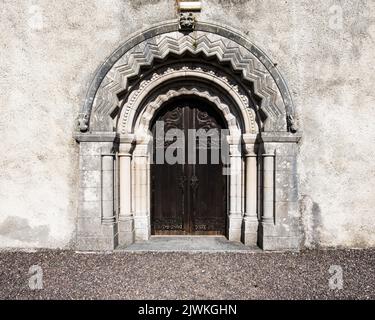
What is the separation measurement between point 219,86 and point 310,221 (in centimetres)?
265

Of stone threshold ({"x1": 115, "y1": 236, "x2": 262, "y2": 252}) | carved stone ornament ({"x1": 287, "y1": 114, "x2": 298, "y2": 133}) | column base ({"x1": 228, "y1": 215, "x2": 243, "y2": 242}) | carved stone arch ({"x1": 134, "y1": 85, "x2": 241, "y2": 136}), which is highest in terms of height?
carved stone arch ({"x1": 134, "y1": 85, "x2": 241, "y2": 136})

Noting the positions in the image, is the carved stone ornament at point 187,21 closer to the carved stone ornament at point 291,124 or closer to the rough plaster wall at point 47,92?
the rough plaster wall at point 47,92

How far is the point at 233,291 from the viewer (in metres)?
3.43

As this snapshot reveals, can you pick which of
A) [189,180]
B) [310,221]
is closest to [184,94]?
[189,180]

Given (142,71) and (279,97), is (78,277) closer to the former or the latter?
(142,71)

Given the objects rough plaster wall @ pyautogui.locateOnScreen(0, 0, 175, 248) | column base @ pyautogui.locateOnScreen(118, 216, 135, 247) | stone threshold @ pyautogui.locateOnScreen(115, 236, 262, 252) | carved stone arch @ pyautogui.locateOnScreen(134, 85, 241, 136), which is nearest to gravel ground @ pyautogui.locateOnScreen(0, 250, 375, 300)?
stone threshold @ pyautogui.locateOnScreen(115, 236, 262, 252)

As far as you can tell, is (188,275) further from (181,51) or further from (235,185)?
(181,51)

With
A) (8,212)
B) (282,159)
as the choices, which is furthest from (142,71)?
(8,212)

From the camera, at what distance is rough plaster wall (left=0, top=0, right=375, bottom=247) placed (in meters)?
4.67

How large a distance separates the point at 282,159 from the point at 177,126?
1.94m

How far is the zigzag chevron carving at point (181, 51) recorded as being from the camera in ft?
15.1

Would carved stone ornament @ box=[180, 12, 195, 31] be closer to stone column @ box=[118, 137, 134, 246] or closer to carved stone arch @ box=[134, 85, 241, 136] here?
carved stone arch @ box=[134, 85, 241, 136]

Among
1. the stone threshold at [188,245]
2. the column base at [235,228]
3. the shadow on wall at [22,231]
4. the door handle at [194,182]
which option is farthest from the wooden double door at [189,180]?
the shadow on wall at [22,231]

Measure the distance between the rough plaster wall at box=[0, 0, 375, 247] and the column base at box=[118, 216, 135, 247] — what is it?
758 millimetres
